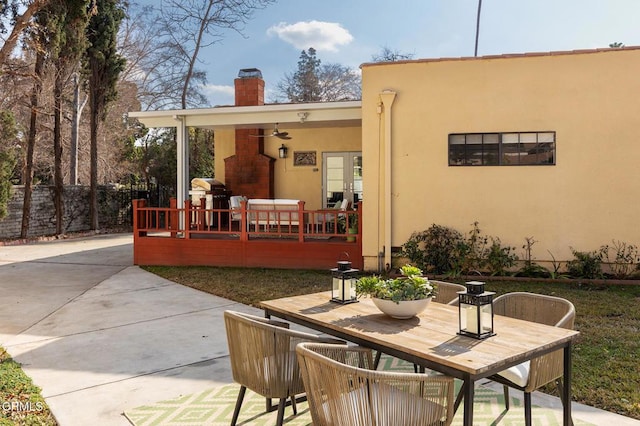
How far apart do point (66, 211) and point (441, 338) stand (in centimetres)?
1648

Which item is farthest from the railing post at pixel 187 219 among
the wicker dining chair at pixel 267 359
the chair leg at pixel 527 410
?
the chair leg at pixel 527 410

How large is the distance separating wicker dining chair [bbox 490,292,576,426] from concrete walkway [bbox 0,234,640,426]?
61cm

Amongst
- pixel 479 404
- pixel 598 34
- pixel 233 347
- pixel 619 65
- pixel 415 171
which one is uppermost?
pixel 598 34

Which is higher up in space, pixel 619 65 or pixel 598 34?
pixel 598 34

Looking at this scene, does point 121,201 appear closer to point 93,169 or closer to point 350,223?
point 93,169

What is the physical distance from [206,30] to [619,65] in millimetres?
18748

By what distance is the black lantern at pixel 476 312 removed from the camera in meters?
2.47

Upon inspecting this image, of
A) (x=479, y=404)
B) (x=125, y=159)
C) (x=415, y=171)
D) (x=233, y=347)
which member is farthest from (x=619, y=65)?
(x=125, y=159)

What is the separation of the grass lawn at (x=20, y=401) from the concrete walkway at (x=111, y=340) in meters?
0.07

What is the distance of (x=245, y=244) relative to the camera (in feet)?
29.9

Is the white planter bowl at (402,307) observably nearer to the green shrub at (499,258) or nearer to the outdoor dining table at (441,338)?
the outdoor dining table at (441,338)

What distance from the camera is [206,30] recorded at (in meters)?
22.3

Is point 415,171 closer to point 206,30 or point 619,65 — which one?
point 619,65

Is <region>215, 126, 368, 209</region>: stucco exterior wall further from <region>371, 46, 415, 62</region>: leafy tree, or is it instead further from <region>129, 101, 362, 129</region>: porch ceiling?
<region>371, 46, 415, 62</region>: leafy tree
